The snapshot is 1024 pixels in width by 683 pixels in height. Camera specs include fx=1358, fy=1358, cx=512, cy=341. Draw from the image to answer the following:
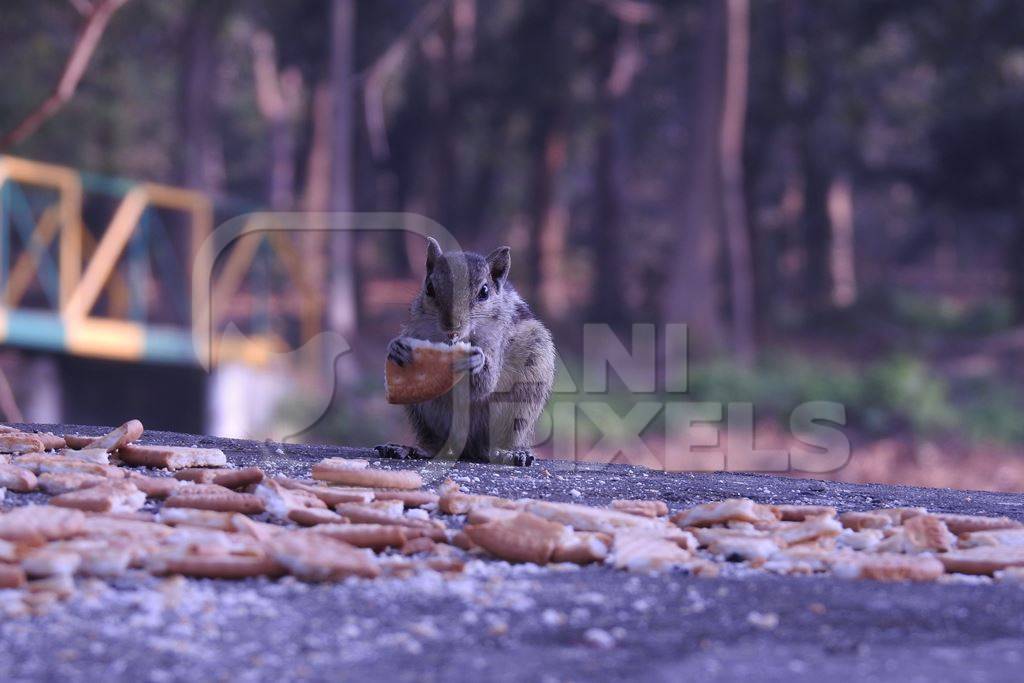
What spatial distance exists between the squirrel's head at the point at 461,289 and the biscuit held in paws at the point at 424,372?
102 millimetres

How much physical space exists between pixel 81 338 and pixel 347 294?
6932mm

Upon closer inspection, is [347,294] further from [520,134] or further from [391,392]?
[391,392]

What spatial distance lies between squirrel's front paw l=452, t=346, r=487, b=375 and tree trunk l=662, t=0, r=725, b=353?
40.7 feet

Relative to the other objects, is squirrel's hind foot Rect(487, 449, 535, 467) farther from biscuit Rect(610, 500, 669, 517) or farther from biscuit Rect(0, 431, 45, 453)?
biscuit Rect(0, 431, 45, 453)

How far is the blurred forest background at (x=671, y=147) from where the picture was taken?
622 inches

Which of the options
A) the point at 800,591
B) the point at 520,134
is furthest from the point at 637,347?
the point at 800,591

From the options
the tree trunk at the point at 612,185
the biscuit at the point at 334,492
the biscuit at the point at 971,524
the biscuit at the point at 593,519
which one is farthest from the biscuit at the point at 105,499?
the tree trunk at the point at 612,185

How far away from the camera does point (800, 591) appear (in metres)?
2.88

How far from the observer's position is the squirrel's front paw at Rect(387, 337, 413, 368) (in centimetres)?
461

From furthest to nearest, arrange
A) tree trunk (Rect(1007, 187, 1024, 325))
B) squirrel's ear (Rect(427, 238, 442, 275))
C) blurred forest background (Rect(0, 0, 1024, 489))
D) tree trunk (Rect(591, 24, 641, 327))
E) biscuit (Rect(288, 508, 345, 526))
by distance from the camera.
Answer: tree trunk (Rect(591, 24, 641, 327)) < tree trunk (Rect(1007, 187, 1024, 325)) < blurred forest background (Rect(0, 0, 1024, 489)) < squirrel's ear (Rect(427, 238, 442, 275)) < biscuit (Rect(288, 508, 345, 526))

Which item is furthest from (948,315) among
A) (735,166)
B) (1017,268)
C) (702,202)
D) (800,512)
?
(800,512)

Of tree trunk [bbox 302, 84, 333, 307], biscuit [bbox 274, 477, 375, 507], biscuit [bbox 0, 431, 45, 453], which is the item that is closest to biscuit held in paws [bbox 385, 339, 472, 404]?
biscuit [bbox 274, 477, 375, 507]

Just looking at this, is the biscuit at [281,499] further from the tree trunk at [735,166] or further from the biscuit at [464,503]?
the tree trunk at [735,166]

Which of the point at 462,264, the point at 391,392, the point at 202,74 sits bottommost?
the point at 391,392
